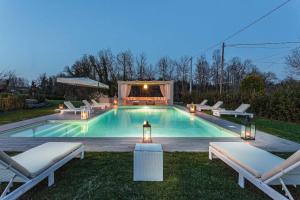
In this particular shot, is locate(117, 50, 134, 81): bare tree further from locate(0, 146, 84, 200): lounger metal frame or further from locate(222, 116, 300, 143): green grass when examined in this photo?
locate(0, 146, 84, 200): lounger metal frame

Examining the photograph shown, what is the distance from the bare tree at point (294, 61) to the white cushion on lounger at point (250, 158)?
19.1 m

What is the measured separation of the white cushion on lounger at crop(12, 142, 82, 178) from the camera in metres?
3.16

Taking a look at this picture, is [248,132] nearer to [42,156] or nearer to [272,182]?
[272,182]

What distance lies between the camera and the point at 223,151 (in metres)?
4.06

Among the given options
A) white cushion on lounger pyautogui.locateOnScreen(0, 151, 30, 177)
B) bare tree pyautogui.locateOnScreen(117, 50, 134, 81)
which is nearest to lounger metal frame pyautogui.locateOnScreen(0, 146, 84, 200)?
white cushion on lounger pyautogui.locateOnScreen(0, 151, 30, 177)

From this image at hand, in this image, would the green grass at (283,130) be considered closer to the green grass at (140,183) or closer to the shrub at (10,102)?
the green grass at (140,183)

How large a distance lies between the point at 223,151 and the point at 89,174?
1917mm

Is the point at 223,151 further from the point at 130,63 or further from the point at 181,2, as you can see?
the point at 130,63

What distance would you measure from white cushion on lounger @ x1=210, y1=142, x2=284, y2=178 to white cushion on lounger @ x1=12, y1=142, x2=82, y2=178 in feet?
7.38

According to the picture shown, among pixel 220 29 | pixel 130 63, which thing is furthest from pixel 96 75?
pixel 220 29

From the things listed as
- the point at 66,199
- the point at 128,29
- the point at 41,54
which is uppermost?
the point at 128,29

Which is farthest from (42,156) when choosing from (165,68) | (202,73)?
(165,68)

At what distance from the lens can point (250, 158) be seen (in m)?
3.62

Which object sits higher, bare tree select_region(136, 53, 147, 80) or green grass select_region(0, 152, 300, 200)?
bare tree select_region(136, 53, 147, 80)
